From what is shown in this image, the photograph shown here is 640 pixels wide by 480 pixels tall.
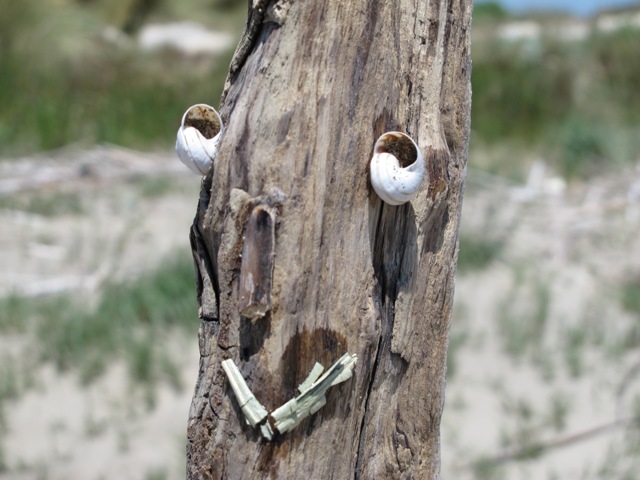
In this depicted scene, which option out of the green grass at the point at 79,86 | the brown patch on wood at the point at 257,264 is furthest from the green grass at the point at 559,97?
the brown patch on wood at the point at 257,264

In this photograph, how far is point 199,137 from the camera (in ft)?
4.87

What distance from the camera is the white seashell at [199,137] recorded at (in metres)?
1.48

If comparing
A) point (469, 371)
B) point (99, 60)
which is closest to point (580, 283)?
point (469, 371)

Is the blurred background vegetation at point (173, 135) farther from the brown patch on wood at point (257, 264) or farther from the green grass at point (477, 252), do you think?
the brown patch on wood at point (257, 264)

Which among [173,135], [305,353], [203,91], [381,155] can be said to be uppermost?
[203,91]

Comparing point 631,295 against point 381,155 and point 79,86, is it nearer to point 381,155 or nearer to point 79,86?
point 381,155

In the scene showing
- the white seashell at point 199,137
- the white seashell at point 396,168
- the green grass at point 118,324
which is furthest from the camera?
the green grass at point 118,324

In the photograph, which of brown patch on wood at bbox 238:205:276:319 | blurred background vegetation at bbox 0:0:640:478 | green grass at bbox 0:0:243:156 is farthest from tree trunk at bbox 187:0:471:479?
green grass at bbox 0:0:243:156

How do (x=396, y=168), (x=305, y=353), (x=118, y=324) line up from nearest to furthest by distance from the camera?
(x=396, y=168) → (x=305, y=353) → (x=118, y=324)

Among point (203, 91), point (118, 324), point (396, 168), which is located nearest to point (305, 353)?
point (396, 168)

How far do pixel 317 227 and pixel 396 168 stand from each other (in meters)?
0.19

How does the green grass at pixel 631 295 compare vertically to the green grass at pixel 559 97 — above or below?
below

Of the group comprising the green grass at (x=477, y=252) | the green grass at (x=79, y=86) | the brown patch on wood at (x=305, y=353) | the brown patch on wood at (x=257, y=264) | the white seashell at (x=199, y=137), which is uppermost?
the green grass at (x=79, y=86)

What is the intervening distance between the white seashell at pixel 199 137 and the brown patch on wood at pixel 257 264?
0.17 meters
